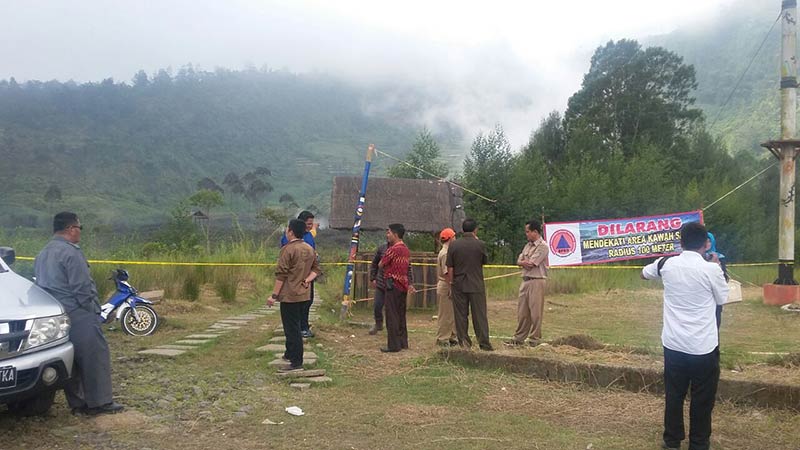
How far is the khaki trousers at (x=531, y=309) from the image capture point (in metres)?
8.18

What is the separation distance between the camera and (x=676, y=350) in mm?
4508

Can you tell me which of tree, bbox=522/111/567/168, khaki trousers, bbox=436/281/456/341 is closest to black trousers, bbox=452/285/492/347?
khaki trousers, bbox=436/281/456/341

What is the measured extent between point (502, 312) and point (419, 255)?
209 cm

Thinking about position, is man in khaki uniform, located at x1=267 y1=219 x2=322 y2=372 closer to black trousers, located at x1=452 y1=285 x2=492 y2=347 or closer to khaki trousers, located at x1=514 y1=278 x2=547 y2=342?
black trousers, located at x1=452 y1=285 x2=492 y2=347

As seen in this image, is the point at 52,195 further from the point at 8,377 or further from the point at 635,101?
the point at 8,377

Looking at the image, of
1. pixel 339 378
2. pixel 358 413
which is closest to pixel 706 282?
pixel 358 413

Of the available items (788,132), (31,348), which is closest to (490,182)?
(788,132)

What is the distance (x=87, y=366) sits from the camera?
16.8 ft

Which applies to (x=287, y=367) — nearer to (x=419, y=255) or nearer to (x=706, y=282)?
(x=706, y=282)

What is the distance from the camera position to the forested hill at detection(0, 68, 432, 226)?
57.2 m

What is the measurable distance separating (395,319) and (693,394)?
14.3 feet

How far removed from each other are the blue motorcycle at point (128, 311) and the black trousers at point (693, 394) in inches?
282

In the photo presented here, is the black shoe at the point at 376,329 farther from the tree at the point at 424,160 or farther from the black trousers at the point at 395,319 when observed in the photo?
the tree at the point at 424,160

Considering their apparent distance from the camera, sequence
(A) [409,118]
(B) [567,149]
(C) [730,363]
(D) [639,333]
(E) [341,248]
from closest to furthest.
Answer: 1. (C) [730,363]
2. (D) [639,333]
3. (E) [341,248]
4. (B) [567,149]
5. (A) [409,118]
